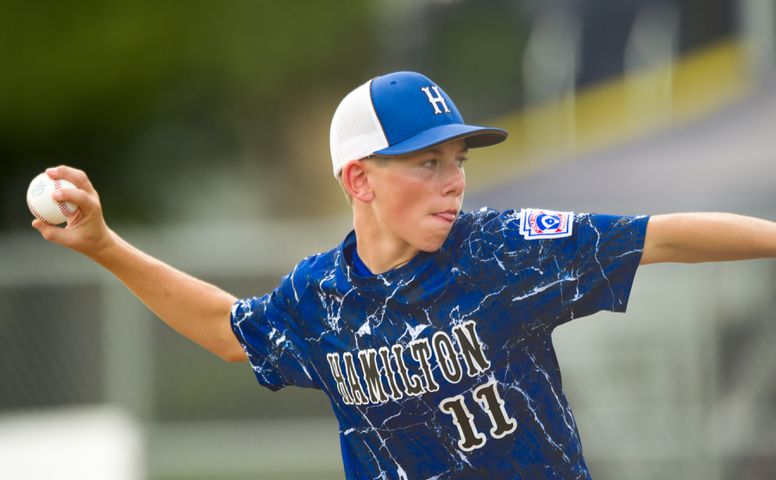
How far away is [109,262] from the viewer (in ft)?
14.4

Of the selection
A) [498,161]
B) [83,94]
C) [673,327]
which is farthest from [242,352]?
[83,94]

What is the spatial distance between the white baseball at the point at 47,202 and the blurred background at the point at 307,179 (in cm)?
478

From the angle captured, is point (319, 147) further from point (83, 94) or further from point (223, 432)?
point (223, 432)

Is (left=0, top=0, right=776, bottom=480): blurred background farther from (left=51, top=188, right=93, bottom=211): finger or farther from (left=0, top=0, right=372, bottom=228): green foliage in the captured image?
(left=51, top=188, right=93, bottom=211): finger

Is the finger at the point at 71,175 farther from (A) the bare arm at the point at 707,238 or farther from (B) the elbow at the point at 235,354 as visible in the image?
(A) the bare arm at the point at 707,238

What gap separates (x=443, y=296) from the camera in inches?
154

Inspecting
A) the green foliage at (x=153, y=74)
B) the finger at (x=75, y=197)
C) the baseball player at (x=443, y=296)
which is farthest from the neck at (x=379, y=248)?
the green foliage at (x=153, y=74)

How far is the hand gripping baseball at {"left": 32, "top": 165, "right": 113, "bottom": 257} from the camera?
4137 millimetres

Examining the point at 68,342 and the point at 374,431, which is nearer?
the point at 374,431

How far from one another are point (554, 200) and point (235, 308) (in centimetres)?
653

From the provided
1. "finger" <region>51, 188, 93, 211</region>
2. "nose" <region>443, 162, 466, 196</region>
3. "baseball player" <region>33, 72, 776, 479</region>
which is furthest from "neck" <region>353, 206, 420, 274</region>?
"finger" <region>51, 188, 93, 211</region>

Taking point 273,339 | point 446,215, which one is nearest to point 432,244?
point 446,215

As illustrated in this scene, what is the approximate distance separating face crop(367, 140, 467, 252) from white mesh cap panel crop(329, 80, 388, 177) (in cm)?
6

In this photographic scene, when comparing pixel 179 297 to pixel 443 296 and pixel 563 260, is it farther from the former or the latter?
pixel 563 260
